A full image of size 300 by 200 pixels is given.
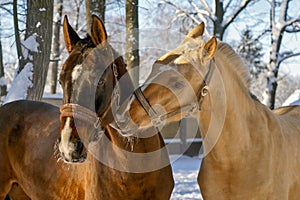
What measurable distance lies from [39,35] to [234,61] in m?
3.90

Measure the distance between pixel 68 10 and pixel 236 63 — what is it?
2282 cm

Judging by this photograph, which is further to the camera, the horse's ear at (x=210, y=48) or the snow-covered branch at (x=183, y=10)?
the snow-covered branch at (x=183, y=10)

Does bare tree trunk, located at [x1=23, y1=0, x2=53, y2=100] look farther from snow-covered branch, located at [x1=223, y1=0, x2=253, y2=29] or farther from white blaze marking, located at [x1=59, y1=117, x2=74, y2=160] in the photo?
snow-covered branch, located at [x1=223, y1=0, x2=253, y2=29]

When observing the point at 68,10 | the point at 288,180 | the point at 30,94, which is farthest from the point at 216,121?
the point at 68,10

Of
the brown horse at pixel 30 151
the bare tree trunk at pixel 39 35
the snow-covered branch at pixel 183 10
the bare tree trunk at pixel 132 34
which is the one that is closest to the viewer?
the brown horse at pixel 30 151

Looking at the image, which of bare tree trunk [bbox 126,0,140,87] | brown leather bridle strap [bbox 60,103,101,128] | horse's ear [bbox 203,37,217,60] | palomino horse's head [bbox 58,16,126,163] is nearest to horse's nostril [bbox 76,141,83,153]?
palomino horse's head [bbox 58,16,126,163]

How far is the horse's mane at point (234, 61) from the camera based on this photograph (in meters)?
2.88

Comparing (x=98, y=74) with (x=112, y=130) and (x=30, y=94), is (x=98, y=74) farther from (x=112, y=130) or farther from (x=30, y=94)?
(x=30, y=94)

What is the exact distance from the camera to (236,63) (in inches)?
116

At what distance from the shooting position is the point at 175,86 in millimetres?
2562

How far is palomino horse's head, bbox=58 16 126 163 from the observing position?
8.59 feet

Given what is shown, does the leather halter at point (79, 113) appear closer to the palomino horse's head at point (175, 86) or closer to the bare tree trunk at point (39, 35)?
the palomino horse's head at point (175, 86)

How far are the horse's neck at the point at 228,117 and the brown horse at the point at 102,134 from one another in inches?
21.0

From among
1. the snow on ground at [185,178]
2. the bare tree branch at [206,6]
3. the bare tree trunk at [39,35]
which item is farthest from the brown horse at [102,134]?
the bare tree branch at [206,6]
